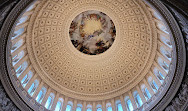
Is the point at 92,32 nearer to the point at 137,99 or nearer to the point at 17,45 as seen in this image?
the point at 17,45

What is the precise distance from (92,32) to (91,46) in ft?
6.89

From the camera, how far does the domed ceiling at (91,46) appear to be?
59.6ft

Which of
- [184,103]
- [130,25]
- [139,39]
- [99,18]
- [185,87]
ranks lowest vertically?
[184,103]

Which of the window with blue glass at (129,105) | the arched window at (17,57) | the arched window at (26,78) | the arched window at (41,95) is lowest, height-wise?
the window with blue glass at (129,105)

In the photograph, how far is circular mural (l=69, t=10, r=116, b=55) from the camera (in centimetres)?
2158

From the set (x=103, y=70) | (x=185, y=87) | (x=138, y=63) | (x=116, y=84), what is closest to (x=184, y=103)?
(x=185, y=87)

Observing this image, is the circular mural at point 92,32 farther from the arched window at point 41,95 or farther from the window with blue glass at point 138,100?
the window with blue glass at point 138,100

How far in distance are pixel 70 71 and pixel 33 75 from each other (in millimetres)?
5541

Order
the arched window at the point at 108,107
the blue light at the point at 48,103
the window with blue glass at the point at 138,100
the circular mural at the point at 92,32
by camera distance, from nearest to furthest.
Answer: the window with blue glass at the point at 138,100 < the blue light at the point at 48,103 < the arched window at the point at 108,107 < the circular mural at the point at 92,32

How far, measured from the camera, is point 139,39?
770 inches

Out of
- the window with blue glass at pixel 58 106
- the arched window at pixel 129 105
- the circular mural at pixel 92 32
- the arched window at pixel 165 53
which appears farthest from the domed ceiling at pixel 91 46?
the window with blue glass at pixel 58 106

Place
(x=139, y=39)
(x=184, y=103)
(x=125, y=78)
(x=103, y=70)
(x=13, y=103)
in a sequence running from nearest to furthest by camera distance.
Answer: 1. (x=184, y=103)
2. (x=13, y=103)
3. (x=139, y=39)
4. (x=125, y=78)
5. (x=103, y=70)

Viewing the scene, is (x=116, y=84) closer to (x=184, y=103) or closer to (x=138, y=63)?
(x=138, y=63)

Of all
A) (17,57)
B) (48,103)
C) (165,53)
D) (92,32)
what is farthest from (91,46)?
(165,53)
